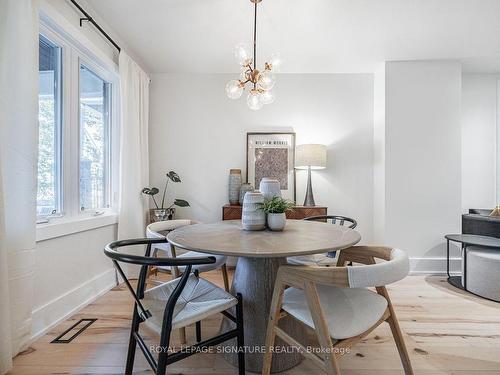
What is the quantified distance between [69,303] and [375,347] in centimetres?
223

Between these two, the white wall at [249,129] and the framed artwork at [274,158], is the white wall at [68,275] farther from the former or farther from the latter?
the framed artwork at [274,158]

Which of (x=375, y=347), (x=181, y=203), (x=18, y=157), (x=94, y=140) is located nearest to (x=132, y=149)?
(x=94, y=140)

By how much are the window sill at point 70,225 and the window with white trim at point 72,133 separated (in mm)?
68

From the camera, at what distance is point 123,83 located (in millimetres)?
2648

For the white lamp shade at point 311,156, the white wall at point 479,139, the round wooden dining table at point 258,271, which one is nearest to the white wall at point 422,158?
the white wall at point 479,139

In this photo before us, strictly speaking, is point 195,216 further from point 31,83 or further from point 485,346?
point 485,346

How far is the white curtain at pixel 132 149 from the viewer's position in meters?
2.66

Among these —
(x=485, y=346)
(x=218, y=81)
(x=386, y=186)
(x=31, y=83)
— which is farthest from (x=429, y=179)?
(x=31, y=83)

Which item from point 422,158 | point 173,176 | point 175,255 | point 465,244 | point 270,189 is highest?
point 422,158

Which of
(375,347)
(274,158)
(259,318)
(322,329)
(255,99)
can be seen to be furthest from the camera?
(274,158)

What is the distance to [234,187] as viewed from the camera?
3191 millimetres

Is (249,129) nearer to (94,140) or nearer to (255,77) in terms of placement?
(255,77)

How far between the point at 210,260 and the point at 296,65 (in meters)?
2.79

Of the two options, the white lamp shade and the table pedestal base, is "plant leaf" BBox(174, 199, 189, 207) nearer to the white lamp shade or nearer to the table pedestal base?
the white lamp shade
